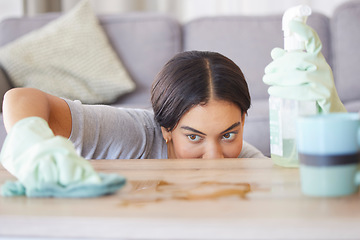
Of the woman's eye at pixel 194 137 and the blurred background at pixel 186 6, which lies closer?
the woman's eye at pixel 194 137

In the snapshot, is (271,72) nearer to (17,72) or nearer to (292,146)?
(292,146)

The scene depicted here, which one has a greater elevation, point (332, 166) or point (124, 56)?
point (332, 166)

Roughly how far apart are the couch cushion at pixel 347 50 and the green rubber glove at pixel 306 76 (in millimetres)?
1496

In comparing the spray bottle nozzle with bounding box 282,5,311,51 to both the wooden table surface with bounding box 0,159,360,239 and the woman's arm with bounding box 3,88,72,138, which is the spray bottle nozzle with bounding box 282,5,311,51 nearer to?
the wooden table surface with bounding box 0,159,360,239

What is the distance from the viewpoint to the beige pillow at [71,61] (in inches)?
80.0

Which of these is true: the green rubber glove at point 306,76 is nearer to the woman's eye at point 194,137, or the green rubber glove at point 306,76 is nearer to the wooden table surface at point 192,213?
the wooden table surface at point 192,213

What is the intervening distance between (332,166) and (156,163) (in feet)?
1.17

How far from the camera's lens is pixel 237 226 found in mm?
443

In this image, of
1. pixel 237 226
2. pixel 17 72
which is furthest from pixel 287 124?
pixel 17 72

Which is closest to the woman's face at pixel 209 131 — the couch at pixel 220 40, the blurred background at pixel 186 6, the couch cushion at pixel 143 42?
the couch at pixel 220 40

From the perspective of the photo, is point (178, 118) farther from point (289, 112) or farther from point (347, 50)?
point (347, 50)

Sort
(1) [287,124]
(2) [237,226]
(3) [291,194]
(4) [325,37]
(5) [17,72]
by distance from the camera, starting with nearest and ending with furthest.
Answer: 1. (2) [237,226]
2. (3) [291,194]
3. (1) [287,124]
4. (5) [17,72]
5. (4) [325,37]

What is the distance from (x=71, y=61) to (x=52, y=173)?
163 centimetres

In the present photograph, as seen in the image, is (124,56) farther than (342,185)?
Yes
